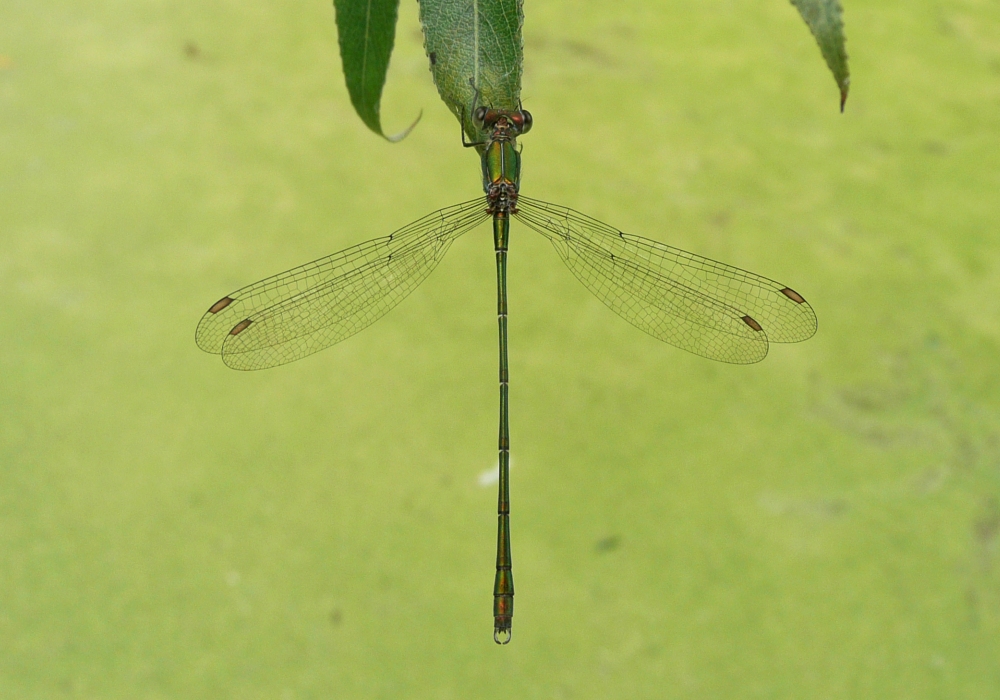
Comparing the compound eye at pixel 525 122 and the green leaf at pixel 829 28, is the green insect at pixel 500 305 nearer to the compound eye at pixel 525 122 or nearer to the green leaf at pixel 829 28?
the compound eye at pixel 525 122

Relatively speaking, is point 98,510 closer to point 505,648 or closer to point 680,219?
point 505,648

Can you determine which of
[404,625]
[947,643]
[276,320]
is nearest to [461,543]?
[404,625]

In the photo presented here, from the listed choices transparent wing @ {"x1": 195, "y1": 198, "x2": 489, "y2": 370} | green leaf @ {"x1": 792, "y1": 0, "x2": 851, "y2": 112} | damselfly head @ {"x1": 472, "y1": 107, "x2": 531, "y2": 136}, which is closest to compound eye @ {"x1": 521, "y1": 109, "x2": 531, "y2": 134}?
damselfly head @ {"x1": 472, "y1": 107, "x2": 531, "y2": 136}

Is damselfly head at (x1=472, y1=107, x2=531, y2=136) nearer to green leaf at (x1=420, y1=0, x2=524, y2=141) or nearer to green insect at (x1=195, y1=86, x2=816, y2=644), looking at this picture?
green leaf at (x1=420, y1=0, x2=524, y2=141)

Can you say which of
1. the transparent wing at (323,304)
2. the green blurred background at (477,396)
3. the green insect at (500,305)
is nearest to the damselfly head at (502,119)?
the green insect at (500,305)

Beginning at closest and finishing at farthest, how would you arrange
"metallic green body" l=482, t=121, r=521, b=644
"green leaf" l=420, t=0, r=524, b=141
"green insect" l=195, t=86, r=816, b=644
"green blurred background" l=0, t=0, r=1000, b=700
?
"green leaf" l=420, t=0, r=524, b=141 < "metallic green body" l=482, t=121, r=521, b=644 < "green insect" l=195, t=86, r=816, b=644 < "green blurred background" l=0, t=0, r=1000, b=700

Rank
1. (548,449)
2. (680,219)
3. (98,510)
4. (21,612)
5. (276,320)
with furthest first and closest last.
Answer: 1. (680,219)
2. (548,449)
3. (98,510)
4. (21,612)
5. (276,320)

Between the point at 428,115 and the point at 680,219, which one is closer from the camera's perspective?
the point at 680,219

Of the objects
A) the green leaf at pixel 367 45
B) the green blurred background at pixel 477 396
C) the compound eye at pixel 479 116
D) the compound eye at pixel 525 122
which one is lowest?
the green blurred background at pixel 477 396
